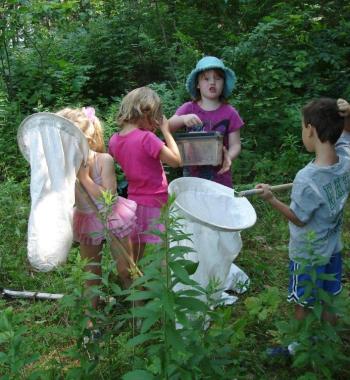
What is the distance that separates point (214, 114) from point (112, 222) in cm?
112

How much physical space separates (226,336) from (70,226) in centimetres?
99

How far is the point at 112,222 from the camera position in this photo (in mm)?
2986

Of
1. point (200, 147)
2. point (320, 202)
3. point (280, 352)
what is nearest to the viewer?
point (320, 202)

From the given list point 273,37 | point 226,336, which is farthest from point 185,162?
point 273,37

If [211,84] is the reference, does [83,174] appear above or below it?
below

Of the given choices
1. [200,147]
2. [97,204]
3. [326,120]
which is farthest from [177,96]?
[326,120]

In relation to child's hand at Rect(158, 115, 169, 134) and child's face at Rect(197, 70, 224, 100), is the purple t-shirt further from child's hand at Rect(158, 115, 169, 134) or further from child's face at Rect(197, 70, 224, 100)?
child's hand at Rect(158, 115, 169, 134)

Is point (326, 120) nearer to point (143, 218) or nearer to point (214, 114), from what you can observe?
point (214, 114)

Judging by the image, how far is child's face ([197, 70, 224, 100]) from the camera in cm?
362

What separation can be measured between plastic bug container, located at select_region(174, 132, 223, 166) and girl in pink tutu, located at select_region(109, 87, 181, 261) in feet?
0.47

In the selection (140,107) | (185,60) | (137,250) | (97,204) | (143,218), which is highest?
(185,60)

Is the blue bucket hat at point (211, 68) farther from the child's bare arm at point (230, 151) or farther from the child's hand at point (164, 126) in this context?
the child's hand at point (164, 126)

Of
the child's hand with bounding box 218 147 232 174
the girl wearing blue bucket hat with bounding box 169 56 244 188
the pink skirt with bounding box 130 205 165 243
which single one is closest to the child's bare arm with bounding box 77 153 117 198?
the pink skirt with bounding box 130 205 165 243

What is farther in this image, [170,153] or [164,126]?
[164,126]
